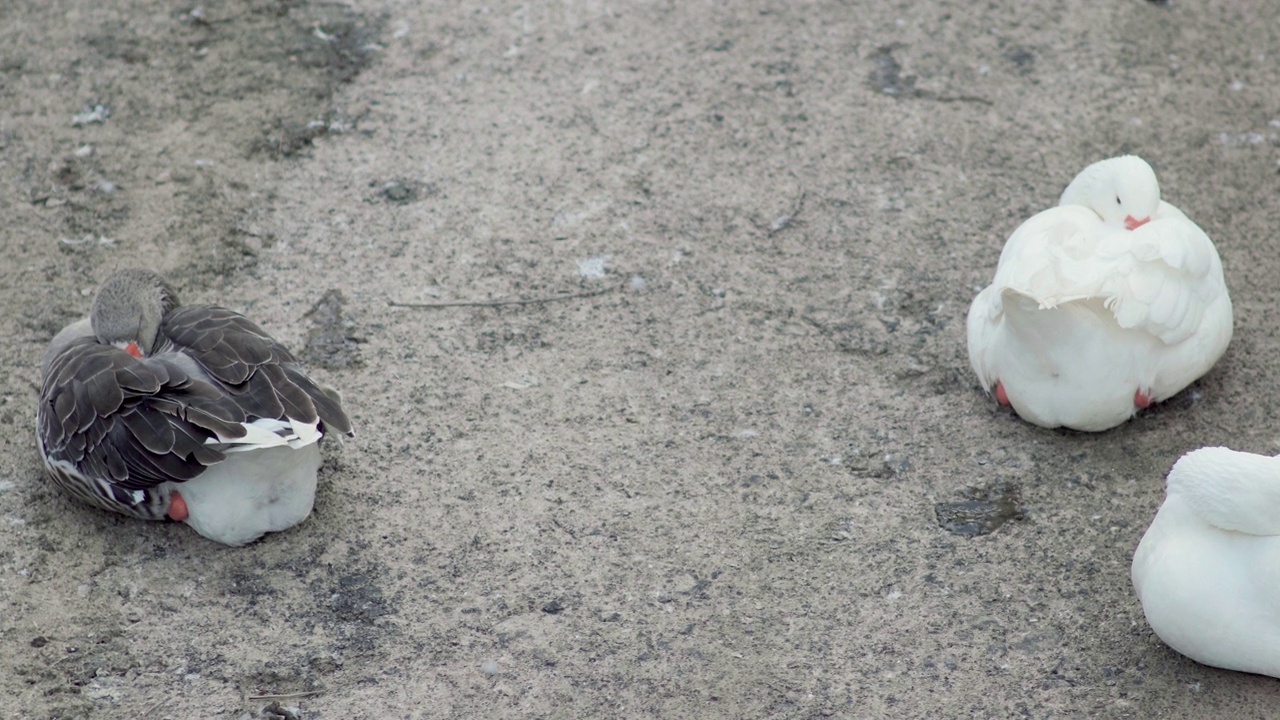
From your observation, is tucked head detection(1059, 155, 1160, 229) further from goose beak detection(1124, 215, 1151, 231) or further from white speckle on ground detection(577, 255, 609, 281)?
white speckle on ground detection(577, 255, 609, 281)

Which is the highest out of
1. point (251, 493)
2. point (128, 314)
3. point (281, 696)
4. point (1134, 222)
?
point (1134, 222)

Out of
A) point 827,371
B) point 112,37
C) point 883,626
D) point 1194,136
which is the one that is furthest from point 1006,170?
point 112,37

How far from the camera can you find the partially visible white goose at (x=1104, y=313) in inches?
138

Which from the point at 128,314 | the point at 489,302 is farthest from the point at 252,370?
the point at 489,302

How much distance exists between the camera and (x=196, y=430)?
323 cm

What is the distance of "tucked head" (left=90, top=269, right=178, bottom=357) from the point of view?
11.9 feet

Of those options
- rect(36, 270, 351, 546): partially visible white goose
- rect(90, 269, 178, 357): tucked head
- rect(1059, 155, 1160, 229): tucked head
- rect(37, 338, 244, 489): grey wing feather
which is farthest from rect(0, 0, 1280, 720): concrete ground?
rect(1059, 155, 1160, 229): tucked head

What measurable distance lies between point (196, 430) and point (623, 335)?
1.47m

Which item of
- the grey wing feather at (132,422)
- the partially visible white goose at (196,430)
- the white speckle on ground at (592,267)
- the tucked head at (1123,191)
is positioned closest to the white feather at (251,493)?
the partially visible white goose at (196,430)

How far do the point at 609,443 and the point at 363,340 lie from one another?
3.10 feet

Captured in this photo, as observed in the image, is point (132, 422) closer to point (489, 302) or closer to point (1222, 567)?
point (489, 302)

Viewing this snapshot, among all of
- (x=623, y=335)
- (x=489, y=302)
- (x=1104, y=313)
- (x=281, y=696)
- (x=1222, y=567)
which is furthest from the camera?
(x=489, y=302)

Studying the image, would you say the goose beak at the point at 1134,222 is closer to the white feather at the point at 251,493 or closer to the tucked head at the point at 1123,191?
the tucked head at the point at 1123,191

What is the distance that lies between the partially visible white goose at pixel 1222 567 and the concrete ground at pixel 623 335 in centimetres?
16
